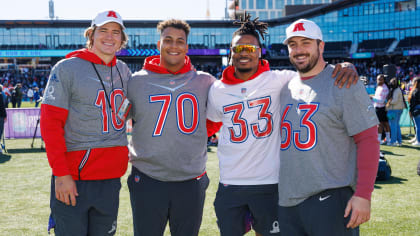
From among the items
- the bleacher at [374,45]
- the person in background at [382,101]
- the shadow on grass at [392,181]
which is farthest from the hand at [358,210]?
the bleacher at [374,45]

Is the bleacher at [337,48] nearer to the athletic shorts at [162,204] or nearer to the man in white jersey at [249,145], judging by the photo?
the man in white jersey at [249,145]

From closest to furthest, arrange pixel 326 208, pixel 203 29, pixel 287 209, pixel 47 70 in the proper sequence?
1. pixel 326 208
2. pixel 287 209
3. pixel 47 70
4. pixel 203 29

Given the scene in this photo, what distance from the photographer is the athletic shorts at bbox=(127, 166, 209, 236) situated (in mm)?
3570

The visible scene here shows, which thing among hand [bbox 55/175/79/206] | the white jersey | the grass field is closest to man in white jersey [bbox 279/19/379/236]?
the white jersey

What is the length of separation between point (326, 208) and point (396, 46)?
6986cm

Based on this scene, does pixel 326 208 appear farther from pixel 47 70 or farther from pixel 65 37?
pixel 65 37

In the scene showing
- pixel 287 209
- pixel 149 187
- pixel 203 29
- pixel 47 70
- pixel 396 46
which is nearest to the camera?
pixel 287 209

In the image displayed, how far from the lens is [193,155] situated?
3646 millimetres

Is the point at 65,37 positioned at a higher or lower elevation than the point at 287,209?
higher

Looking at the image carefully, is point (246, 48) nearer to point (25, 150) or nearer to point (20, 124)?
point (25, 150)

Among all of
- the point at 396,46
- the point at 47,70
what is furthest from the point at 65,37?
the point at 396,46

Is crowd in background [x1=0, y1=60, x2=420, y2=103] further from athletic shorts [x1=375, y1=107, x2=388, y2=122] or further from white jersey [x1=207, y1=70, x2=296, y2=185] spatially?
white jersey [x1=207, y1=70, x2=296, y2=185]

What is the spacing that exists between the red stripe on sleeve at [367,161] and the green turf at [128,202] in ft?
8.40

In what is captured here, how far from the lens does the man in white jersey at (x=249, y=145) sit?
342 cm
